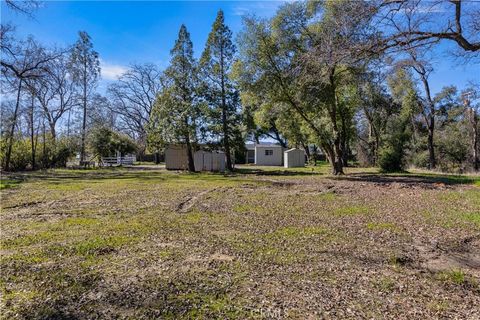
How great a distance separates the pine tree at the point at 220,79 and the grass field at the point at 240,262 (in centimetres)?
1448

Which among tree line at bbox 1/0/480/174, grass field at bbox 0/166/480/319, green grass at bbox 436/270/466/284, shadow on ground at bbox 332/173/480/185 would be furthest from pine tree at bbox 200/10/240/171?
green grass at bbox 436/270/466/284

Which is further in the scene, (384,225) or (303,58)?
(384,225)

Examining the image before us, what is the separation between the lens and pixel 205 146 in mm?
22484

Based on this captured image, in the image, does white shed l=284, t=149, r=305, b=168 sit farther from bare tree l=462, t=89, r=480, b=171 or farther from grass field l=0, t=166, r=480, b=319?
grass field l=0, t=166, r=480, b=319

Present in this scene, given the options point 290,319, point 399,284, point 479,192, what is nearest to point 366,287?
point 399,284

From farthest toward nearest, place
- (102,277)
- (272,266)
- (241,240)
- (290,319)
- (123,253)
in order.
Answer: (241,240) → (123,253) → (272,266) → (102,277) → (290,319)

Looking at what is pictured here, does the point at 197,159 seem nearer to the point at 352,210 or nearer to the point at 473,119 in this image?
the point at 352,210

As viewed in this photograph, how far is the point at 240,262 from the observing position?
3.96 meters

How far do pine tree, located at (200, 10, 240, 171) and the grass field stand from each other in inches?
570

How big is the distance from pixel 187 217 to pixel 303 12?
13804 millimetres

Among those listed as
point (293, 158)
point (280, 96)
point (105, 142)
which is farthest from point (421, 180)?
point (105, 142)

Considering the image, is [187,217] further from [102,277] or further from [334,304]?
[334,304]

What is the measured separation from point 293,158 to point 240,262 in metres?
28.7

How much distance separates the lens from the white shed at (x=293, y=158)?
31.9 meters
